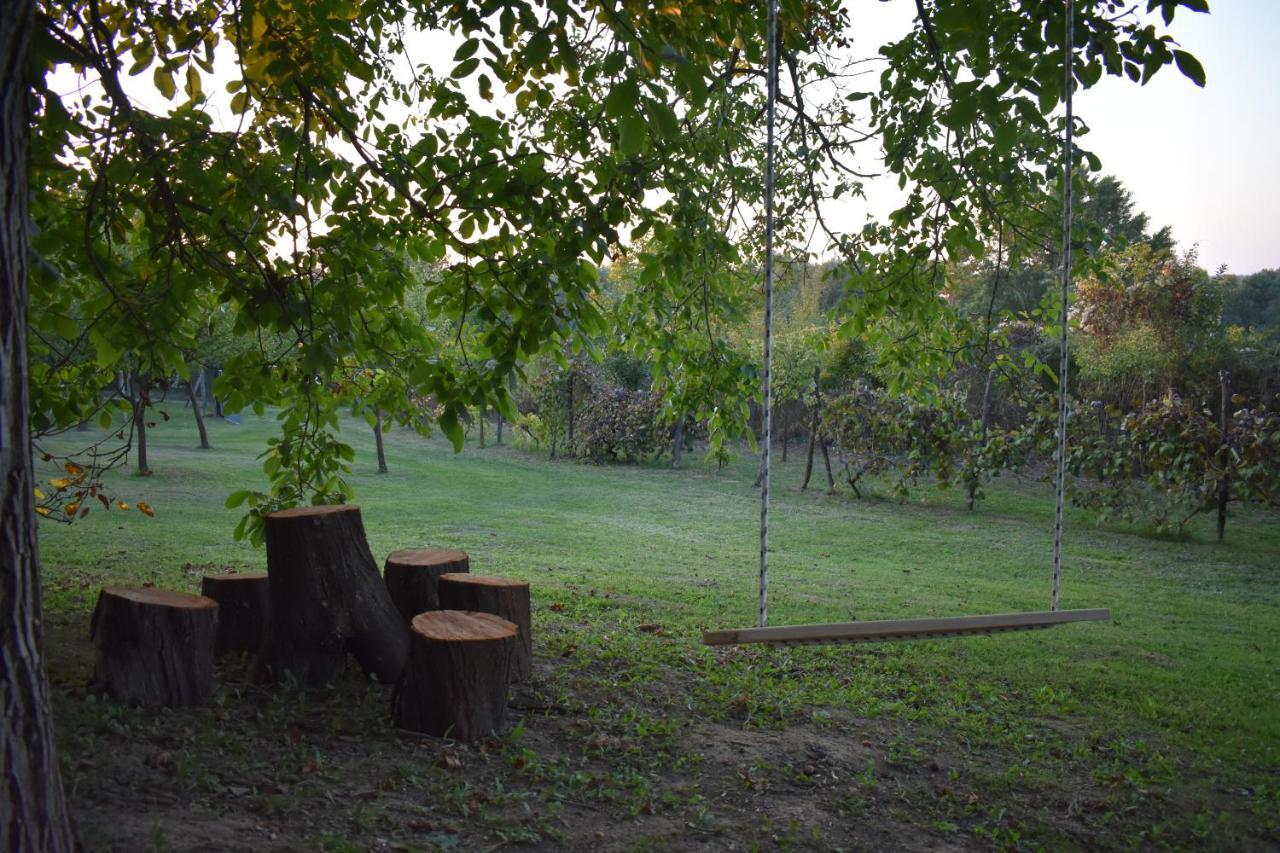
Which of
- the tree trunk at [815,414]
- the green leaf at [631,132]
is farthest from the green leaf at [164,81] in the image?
the tree trunk at [815,414]

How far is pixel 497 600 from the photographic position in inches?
178

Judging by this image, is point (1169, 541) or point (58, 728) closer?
point (58, 728)

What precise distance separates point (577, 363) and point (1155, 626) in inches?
558

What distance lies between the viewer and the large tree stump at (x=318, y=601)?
4227 mm

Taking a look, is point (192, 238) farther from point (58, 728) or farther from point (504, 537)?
point (504, 537)

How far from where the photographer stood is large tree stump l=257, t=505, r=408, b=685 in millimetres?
4227

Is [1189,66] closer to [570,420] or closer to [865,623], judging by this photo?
[865,623]

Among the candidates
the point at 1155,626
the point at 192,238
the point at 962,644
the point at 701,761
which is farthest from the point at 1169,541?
the point at 192,238

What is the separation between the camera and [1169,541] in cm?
1158

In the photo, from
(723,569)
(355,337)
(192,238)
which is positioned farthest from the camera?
(723,569)

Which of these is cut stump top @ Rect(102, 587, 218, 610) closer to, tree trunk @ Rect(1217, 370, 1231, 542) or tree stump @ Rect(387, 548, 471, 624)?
tree stump @ Rect(387, 548, 471, 624)

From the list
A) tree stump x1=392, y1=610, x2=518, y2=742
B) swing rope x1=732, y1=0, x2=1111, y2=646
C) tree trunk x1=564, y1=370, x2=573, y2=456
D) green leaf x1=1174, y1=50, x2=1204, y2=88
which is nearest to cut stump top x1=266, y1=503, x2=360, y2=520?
tree stump x1=392, y1=610, x2=518, y2=742

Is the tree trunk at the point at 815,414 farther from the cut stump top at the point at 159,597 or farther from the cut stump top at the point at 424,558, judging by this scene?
the cut stump top at the point at 159,597

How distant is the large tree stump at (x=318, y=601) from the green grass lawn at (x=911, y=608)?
0.86 m
